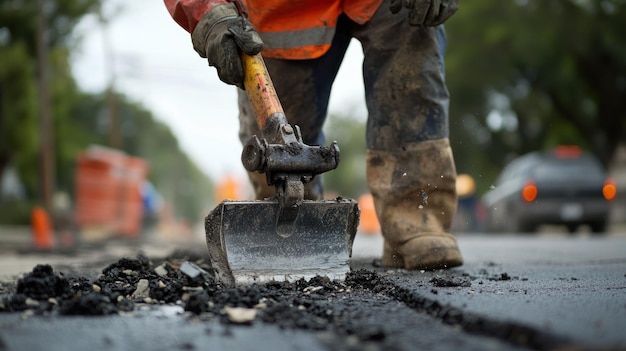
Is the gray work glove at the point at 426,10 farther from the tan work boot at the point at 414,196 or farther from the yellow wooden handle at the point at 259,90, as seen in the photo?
the yellow wooden handle at the point at 259,90

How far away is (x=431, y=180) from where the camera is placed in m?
3.41

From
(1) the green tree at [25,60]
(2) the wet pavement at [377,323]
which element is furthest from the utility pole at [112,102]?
(2) the wet pavement at [377,323]

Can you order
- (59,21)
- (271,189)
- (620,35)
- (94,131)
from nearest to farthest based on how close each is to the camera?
(271,189) → (620,35) → (59,21) → (94,131)

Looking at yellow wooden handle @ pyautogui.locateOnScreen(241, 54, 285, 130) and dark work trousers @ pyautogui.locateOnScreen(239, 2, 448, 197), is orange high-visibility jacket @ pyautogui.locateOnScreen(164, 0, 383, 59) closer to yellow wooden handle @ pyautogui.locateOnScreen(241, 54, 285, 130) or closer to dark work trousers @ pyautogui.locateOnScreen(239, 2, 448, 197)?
dark work trousers @ pyautogui.locateOnScreen(239, 2, 448, 197)

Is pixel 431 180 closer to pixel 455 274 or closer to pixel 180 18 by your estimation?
pixel 455 274

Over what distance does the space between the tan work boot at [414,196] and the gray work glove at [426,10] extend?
559 millimetres

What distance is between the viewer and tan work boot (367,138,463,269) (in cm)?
334

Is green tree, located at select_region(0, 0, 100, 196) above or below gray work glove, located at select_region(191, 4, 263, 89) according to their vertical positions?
above

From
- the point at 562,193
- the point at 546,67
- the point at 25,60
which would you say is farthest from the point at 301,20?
the point at 546,67

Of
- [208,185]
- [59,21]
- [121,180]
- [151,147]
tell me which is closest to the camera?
[121,180]

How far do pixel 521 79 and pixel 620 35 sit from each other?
511 centimetres

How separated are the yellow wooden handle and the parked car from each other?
35.6 feet

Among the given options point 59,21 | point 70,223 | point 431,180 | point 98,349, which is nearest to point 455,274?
point 431,180

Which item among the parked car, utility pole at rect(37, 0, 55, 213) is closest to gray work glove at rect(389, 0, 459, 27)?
the parked car
